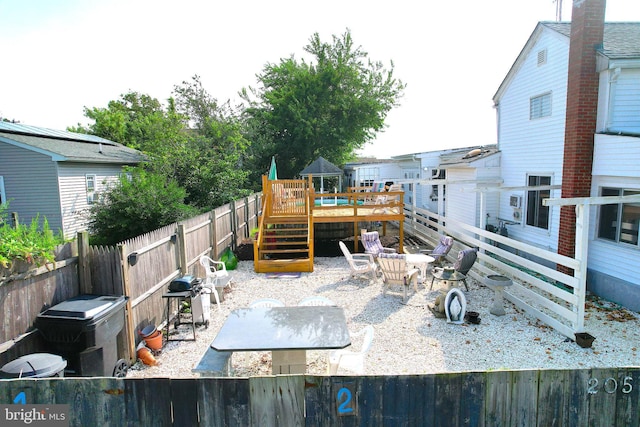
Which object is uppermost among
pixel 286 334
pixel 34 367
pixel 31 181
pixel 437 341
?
pixel 31 181

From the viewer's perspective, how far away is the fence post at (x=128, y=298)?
16.8 feet

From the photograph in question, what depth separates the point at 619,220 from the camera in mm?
7676

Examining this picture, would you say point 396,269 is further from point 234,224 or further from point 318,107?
point 318,107

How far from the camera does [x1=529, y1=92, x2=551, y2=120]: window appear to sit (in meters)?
9.98

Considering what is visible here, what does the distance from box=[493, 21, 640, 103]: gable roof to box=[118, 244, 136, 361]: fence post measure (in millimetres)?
9916

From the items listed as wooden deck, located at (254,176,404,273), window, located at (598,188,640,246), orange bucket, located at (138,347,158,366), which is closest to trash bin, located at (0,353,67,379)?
orange bucket, located at (138,347,158,366)

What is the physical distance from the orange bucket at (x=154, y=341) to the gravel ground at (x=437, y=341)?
0.13m

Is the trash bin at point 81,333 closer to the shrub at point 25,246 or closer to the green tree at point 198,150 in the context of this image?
the shrub at point 25,246

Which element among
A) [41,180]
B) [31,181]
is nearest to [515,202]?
[41,180]

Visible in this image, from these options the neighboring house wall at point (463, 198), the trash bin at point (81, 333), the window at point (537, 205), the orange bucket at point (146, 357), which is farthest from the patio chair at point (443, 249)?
the trash bin at point (81, 333)

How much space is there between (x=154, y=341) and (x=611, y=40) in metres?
11.7

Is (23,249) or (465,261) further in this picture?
(465,261)

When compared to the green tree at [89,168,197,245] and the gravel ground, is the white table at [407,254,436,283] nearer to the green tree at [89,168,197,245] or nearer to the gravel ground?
the gravel ground

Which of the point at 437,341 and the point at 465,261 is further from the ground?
the point at 465,261
